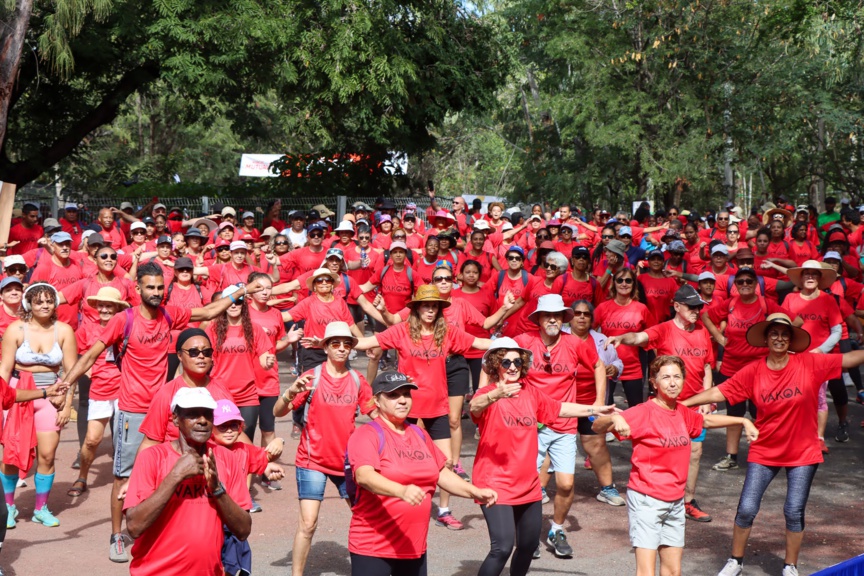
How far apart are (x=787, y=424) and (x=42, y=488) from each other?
5734 mm

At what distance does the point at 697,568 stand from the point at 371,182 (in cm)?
1834

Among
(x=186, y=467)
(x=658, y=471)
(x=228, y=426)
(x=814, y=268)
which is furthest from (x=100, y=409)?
(x=814, y=268)

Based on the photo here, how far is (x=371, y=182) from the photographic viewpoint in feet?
83.1

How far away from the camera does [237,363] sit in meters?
8.73

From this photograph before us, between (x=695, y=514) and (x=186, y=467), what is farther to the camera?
(x=695, y=514)

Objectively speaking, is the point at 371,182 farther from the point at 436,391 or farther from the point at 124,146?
the point at 124,146

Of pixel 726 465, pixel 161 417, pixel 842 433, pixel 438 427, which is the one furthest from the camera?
pixel 842 433

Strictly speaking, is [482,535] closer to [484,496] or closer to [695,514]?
[695,514]

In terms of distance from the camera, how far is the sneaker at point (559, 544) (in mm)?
8031

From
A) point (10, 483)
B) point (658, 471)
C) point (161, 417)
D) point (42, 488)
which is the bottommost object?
point (42, 488)

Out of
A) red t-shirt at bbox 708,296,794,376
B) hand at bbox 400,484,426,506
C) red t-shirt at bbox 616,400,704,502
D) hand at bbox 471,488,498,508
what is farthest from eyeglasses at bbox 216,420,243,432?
red t-shirt at bbox 708,296,794,376

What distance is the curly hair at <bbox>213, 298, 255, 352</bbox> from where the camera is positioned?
8.73 m

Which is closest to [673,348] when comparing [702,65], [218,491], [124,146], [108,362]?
[108,362]

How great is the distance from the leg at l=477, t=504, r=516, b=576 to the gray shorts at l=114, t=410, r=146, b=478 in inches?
115
